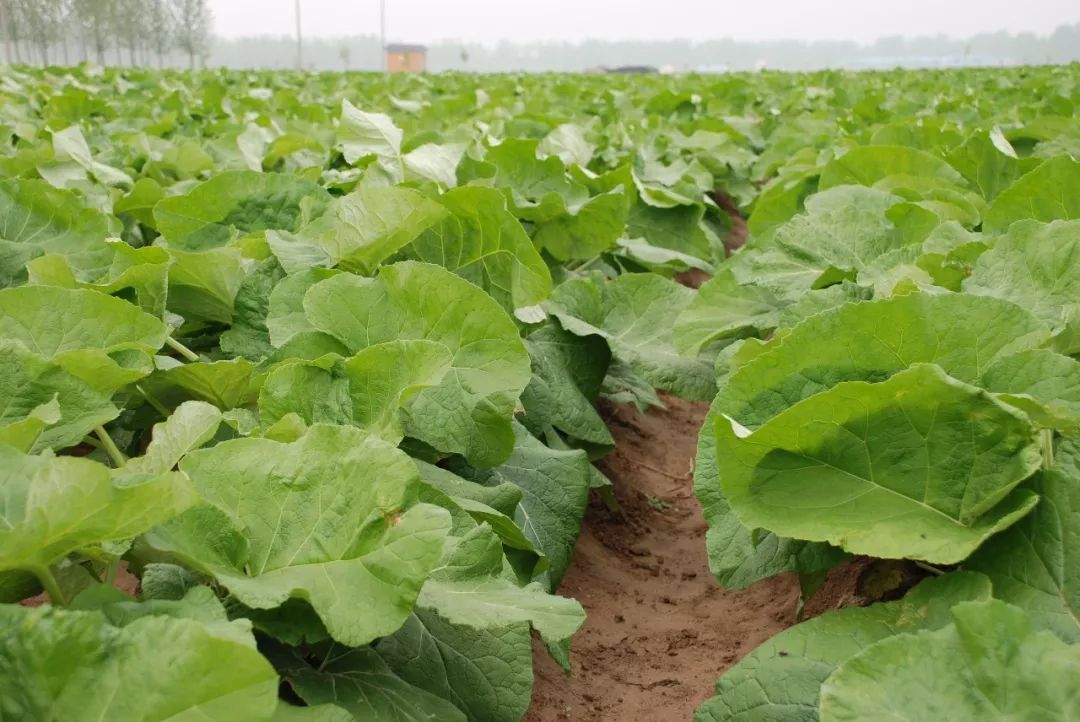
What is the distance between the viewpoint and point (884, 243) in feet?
8.58

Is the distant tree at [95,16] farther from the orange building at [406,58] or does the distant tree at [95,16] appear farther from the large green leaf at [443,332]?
the large green leaf at [443,332]

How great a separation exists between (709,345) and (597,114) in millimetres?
6714

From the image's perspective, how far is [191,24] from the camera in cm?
3969

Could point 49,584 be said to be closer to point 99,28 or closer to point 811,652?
point 811,652

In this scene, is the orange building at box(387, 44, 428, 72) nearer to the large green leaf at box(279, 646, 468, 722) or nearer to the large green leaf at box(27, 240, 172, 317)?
the large green leaf at box(27, 240, 172, 317)

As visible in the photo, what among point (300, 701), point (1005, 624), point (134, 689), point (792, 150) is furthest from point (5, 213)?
point (792, 150)

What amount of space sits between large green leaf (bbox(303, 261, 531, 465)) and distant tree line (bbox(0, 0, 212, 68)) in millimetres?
15564

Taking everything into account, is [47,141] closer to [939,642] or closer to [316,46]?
[939,642]

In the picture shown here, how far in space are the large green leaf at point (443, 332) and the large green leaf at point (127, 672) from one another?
96 cm

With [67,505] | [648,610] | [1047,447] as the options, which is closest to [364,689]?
[67,505]

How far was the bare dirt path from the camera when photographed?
2.17 metres

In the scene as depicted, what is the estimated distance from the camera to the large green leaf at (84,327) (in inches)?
68.1

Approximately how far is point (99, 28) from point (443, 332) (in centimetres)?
3112

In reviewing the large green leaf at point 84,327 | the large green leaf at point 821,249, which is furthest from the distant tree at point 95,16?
the large green leaf at point 84,327
